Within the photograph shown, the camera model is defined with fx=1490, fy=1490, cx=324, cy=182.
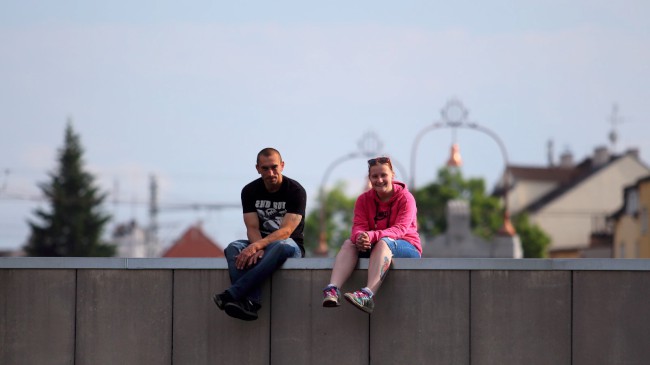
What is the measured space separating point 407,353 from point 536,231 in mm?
87564

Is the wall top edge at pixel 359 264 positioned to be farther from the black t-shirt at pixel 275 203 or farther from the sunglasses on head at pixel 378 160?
the sunglasses on head at pixel 378 160

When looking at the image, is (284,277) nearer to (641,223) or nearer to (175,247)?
(175,247)

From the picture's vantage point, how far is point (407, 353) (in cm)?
1065

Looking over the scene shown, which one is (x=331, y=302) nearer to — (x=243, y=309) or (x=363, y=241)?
(x=363, y=241)

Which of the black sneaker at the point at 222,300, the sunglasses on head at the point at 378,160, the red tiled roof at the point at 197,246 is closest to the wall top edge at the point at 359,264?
the black sneaker at the point at 222,300

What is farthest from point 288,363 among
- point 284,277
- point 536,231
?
point 536,231

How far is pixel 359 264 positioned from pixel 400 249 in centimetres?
32

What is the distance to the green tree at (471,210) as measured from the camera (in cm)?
9719

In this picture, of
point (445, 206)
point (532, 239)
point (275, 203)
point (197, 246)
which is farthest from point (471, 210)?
point (275, 203)

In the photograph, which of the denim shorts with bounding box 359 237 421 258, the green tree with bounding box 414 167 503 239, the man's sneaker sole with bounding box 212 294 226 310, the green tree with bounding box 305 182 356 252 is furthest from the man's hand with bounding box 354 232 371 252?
the green tree with bounding box 305 182 356 252

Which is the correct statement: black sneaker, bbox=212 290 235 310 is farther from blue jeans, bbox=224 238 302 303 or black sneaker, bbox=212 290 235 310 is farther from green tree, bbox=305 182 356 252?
green tree, bbox=305 182 356 252

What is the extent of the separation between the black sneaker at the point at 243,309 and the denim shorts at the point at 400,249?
0.87 metres

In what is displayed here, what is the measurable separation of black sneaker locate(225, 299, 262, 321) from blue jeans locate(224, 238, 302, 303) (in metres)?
0.04

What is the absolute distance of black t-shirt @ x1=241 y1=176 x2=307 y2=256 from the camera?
36.3 feet
